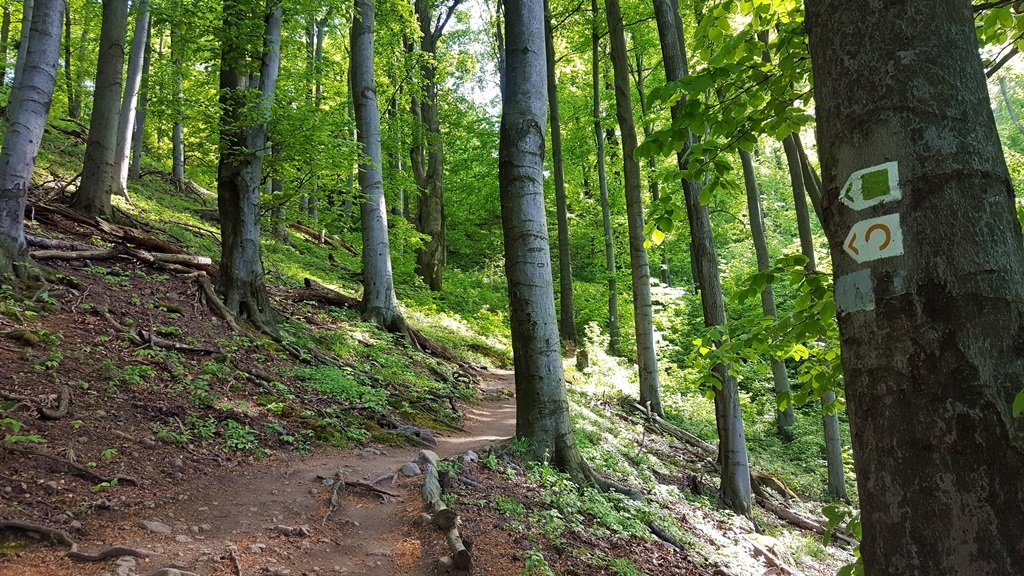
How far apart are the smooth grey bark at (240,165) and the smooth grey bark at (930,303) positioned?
8013 mm

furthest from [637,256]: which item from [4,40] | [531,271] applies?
[4,40]

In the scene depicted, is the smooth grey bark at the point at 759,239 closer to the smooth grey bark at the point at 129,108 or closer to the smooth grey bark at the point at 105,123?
the smooth grey bark at the point at 105,123

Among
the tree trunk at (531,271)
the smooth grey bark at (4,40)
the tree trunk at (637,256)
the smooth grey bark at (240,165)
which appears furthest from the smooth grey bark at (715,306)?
the smooth grey bark at (4,40)

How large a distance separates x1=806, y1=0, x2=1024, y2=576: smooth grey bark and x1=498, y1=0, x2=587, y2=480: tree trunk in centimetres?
405

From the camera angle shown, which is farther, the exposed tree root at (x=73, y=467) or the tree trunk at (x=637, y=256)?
the tree trunk at (x=637, y=256)

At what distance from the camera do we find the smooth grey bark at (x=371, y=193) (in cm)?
1102

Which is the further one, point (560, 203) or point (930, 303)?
point (560, 203)

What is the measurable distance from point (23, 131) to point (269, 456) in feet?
16.0

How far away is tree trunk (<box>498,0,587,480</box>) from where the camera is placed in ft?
17.6

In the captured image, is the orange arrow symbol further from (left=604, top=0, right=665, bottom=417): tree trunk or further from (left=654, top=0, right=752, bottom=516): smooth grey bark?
(left=604, top=0, right=665, bottom=417): tree trunk

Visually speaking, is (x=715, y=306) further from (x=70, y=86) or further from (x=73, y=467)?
(x=70, y=86)

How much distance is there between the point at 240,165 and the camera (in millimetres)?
8008

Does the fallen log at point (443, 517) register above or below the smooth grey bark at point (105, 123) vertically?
below

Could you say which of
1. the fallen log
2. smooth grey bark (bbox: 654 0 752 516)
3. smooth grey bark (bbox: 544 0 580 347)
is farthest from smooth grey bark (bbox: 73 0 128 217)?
smooth grey bark (bbox: 654 0 752 516)
